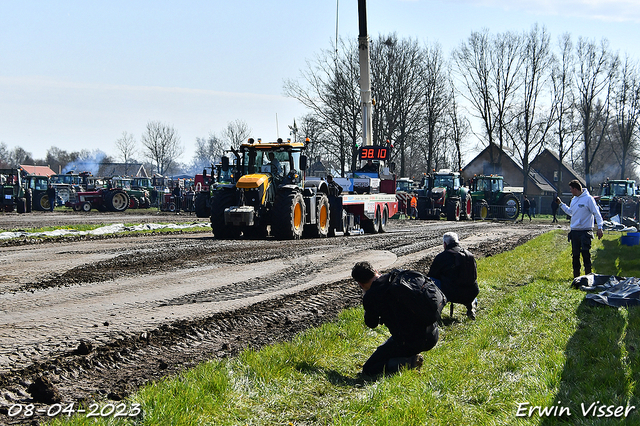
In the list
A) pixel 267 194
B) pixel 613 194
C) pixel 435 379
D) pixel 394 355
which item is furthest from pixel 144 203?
pixel 435 379

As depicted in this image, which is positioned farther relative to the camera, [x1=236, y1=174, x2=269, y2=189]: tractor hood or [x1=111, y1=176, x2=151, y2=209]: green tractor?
[x1=111, y1=176, x2=151, y2=209]: green tractor

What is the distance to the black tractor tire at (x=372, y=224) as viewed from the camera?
76.0 ft

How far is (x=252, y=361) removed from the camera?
5504 mm

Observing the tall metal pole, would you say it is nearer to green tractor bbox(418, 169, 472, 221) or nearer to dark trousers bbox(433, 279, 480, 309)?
green tractor bbox(418, 169, 472, 221)

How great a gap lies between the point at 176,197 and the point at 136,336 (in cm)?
3276

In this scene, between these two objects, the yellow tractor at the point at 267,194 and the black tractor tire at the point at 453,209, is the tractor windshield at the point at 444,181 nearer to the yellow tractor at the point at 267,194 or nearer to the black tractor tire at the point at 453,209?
the black tractor tire at the point at 453,209

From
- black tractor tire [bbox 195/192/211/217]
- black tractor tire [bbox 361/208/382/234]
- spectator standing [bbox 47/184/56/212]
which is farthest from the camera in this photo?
spectator standing [bbox 47/184/56/212]

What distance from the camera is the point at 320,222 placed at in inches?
763

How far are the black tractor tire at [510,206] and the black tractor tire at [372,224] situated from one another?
49.2 ft

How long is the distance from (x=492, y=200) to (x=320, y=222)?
20.1 meters

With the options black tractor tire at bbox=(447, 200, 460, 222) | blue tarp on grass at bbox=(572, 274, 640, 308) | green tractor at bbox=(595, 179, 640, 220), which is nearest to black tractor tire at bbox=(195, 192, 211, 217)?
black tractor tire at bbox=(447, 200, 460, 222)

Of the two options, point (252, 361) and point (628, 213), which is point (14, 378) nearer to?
point (252, 361)

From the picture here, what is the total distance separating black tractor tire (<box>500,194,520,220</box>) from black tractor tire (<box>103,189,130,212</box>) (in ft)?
74.9

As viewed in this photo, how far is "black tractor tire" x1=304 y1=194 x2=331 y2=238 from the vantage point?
19.1 metres
